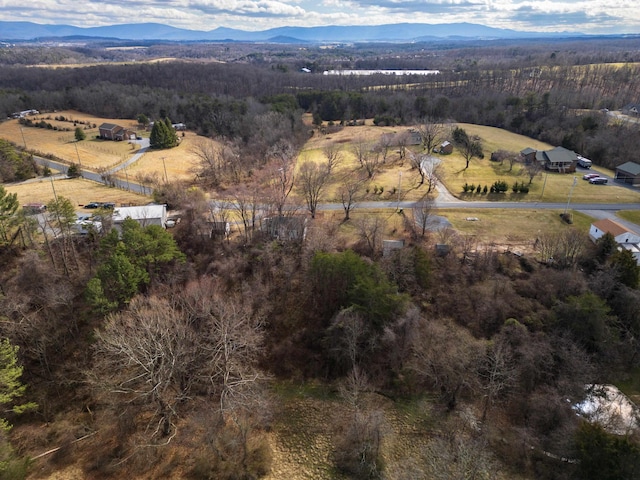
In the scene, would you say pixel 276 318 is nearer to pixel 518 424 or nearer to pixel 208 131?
pixel 518 424

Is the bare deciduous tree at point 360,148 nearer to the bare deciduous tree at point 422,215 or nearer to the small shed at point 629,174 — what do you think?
the bare deciduous tree at point 422,215

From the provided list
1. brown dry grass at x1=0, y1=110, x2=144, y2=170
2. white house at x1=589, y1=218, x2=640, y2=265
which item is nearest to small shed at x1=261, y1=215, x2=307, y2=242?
white house at x1=589, y1=218, x2=640, y2=265

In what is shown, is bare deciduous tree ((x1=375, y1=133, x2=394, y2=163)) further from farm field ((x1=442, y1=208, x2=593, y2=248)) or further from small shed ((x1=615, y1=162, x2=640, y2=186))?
small shed ((x1=615, y1=162, x2=640, y2=186))

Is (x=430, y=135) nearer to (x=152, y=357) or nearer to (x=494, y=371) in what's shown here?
(x=494, y=371)

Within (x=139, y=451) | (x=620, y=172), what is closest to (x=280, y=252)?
(x=139, y=451)

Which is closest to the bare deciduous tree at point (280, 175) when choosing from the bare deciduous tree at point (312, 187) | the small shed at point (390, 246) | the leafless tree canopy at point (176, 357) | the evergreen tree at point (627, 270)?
the bare deciduous tree at point (312, 187)
